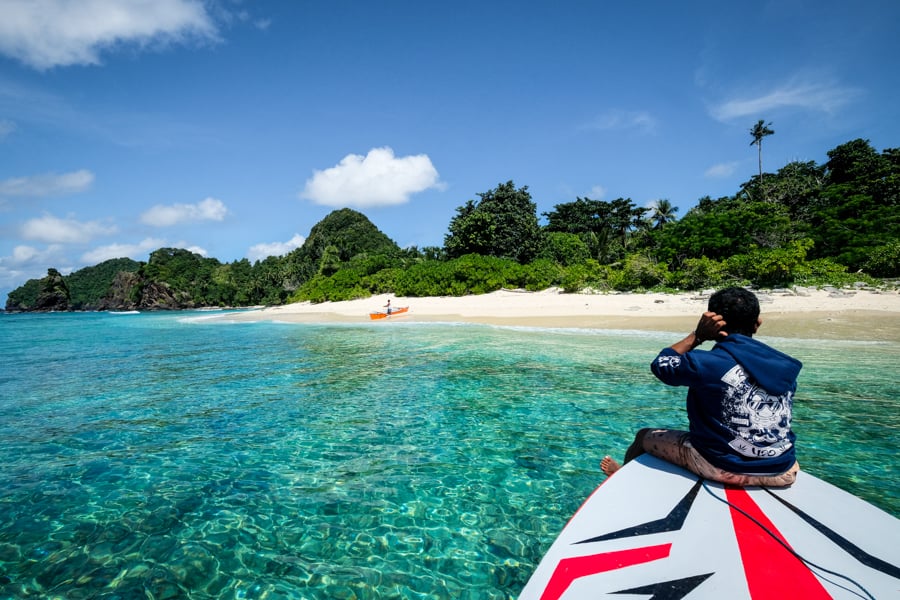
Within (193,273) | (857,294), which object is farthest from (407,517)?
(193,273)

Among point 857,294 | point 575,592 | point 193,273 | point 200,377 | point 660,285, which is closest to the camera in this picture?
point 575,592

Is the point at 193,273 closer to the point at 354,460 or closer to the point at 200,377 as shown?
the point at 200,377

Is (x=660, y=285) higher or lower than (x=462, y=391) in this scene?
higher

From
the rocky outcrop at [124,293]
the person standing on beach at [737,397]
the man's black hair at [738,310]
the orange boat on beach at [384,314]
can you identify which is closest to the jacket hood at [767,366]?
the person standing on beach at [737,397]

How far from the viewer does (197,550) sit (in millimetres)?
3576

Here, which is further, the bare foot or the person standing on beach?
the bare foot

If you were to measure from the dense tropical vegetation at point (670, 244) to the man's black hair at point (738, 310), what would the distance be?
27.0 meters

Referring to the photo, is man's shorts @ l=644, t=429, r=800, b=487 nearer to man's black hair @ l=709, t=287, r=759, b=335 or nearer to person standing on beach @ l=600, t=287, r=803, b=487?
person standing on beach @ l=600, t=287, r=803, b=487

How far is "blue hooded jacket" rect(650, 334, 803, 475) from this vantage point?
275cm

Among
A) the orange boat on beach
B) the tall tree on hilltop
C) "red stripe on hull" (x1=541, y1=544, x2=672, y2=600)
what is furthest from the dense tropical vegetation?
"red stripe on hull" (x1=541, y1=544, x2=672, y2=600)

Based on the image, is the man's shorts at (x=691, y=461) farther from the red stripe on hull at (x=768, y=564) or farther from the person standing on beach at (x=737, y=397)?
the red stripe on hull at (x=768, y=564)

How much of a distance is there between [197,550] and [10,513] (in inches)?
94.2

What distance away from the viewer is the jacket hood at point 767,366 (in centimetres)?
272

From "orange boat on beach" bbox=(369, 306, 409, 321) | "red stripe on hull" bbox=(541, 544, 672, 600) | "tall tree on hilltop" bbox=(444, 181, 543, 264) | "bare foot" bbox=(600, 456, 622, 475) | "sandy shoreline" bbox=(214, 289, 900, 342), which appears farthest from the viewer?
"tall tree on hilltop" bbox=(444, 181, 543, 264)
